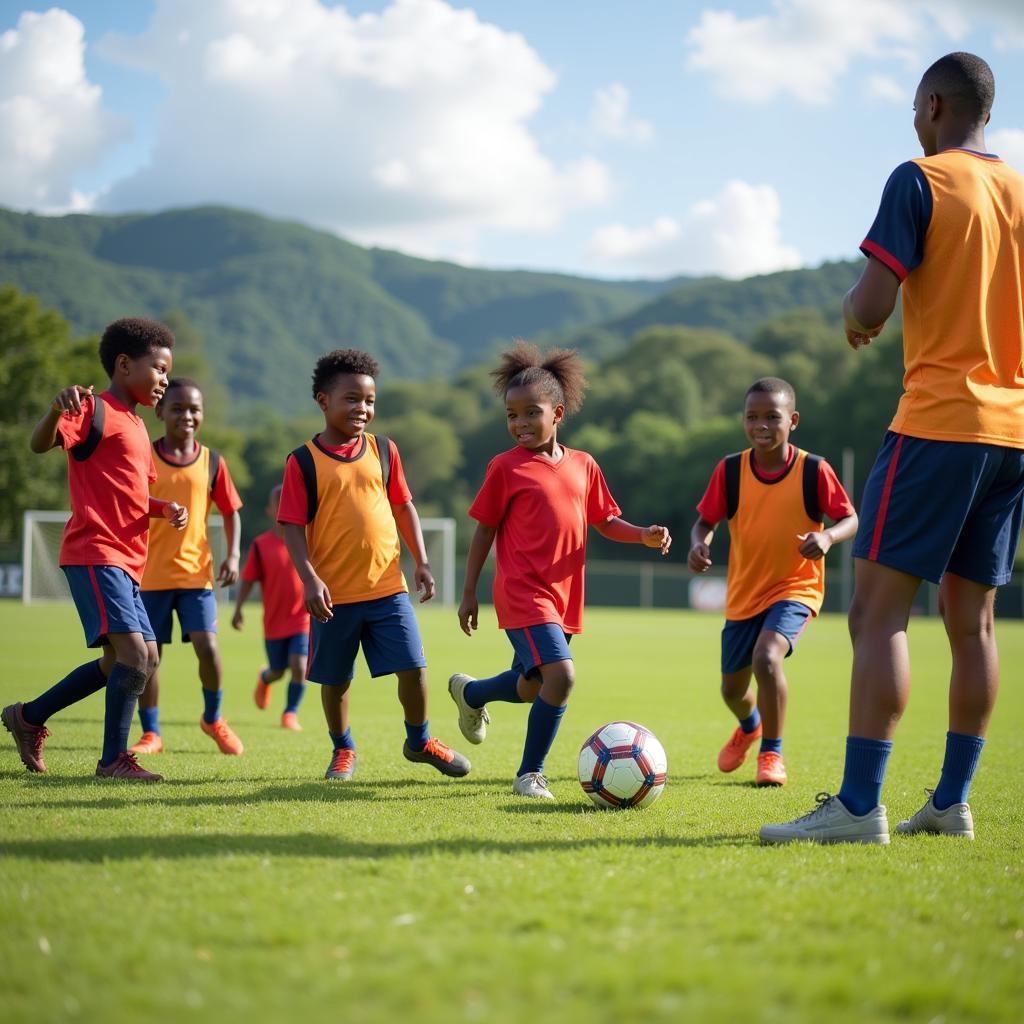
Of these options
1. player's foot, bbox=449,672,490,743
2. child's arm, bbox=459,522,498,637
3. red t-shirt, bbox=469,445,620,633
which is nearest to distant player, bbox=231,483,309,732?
player's foot, bbox=449,672,490,743

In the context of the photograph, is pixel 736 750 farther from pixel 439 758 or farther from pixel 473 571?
pixel 473 571

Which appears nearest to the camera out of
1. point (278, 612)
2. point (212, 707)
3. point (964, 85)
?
point (964, 85)

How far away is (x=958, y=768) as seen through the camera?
4590mm

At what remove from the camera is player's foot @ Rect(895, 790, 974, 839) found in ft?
15.1

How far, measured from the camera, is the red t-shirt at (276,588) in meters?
10.5

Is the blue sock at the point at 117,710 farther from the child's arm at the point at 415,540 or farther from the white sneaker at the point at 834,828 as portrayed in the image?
the white sneaker at the point at 834,828

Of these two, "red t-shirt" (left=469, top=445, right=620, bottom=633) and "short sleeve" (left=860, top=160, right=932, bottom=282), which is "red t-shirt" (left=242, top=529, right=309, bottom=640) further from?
"short sleeve" (left=860, top=160, right=932, bottom=282)

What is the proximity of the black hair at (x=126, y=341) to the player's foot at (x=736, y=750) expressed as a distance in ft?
13.0

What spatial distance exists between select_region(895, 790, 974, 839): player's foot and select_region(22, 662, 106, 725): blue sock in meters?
4.03

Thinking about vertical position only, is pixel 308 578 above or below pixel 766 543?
below

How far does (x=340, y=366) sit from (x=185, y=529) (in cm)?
188

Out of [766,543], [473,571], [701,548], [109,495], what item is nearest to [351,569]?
[473,571]

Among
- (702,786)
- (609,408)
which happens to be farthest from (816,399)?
(702,786)

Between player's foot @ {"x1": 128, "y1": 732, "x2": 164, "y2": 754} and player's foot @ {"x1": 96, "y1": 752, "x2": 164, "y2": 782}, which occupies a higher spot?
player's foot @ {"x1": 96, "y1": 752, "x2": 164, "y2": 782}
